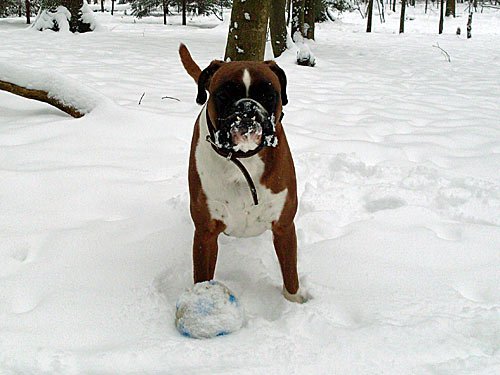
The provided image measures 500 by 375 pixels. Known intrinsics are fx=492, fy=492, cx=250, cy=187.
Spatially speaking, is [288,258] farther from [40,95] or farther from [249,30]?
[40,95]

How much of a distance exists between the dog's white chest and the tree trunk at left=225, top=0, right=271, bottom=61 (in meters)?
2.62

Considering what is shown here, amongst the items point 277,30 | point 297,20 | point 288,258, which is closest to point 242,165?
point 288,258

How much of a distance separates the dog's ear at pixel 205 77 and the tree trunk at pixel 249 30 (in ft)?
8.30

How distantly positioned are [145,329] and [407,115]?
13.3 ft

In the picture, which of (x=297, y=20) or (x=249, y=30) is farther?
(x=297, y=20)

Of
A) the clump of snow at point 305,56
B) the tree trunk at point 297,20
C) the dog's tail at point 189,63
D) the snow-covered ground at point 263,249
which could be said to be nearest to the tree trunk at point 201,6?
the tree trunk at point 297,20

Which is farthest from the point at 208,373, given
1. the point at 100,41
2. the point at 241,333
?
the point at 100,41

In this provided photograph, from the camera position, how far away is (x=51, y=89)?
161 inches

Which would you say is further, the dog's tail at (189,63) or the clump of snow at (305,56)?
the clump of snow at (305,56)

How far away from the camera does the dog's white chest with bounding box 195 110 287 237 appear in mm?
1783

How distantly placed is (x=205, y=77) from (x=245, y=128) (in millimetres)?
465

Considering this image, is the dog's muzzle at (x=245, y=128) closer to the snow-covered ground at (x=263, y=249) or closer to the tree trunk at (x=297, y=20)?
the snow-covered ground at (x=263, y=249)

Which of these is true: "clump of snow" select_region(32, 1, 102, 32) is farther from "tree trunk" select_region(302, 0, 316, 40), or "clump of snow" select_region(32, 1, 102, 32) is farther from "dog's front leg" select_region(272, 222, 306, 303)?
"dog's front leg" select_region(272, 222, 306, 303)

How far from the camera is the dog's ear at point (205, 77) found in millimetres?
1816
